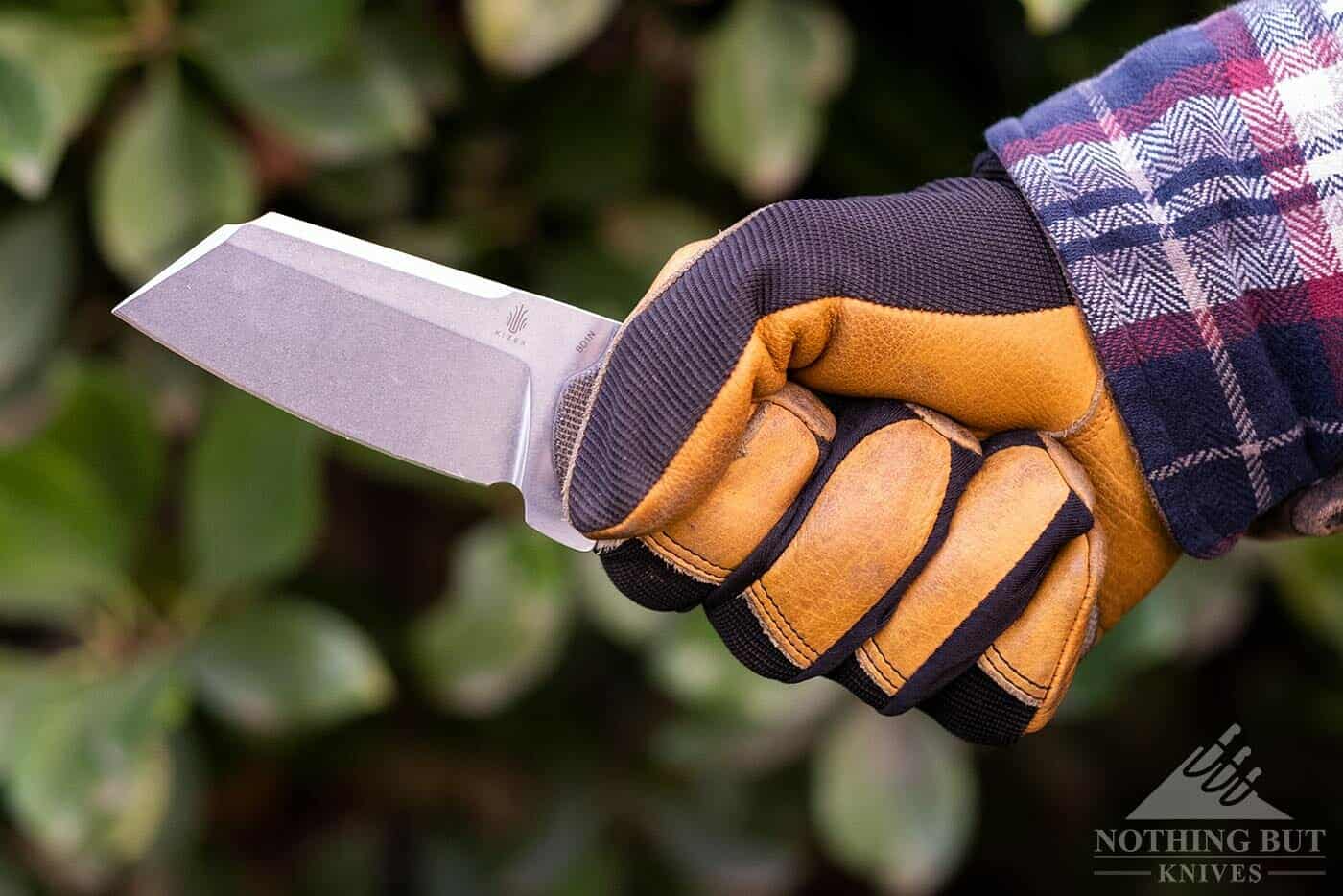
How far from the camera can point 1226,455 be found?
1.80ft

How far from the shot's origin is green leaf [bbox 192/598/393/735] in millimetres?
929

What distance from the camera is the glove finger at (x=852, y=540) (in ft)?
1.78

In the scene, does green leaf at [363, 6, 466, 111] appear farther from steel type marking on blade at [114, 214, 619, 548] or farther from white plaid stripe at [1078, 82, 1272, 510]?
white plaid stripe at [1078, 82, 1272, 510]

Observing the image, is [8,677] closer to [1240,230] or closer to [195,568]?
[195,568]

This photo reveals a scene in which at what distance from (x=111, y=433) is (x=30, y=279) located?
145 mm

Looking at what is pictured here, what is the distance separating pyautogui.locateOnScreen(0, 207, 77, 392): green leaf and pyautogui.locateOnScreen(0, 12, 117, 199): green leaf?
126 mm

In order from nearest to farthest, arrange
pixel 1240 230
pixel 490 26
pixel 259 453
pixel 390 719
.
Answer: pixel 1240 230, pixel 490 26, pixel 259 453, pixel 390 719

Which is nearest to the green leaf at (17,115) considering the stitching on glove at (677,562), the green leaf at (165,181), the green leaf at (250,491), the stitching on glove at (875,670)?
the green leaf at (165,181)

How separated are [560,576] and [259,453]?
258mm

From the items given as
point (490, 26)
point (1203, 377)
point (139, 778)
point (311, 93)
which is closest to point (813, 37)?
point (490, 26)

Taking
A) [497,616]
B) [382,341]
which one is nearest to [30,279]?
[497,616]

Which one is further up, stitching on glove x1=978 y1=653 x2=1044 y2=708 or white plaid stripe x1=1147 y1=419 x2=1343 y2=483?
white plaid stripe x1=1147 y1=419 x2=1343 y2=483

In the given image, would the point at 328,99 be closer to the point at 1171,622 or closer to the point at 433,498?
the point at 433,498

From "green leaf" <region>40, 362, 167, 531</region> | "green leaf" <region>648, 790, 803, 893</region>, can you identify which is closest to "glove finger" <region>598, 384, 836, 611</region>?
"green leaf" <region>40, 362, 167, 531</region>
